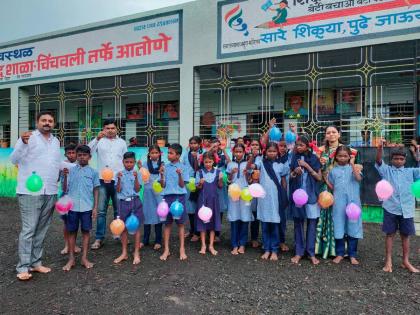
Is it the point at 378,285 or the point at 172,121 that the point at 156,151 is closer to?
the point at 378,285

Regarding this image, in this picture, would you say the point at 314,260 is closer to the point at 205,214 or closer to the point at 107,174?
the point at 205,214

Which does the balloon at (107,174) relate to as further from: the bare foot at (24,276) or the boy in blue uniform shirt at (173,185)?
the bare foot at (24,276)

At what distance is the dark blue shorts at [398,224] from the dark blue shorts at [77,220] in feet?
11.1

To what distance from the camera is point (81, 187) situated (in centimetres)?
393

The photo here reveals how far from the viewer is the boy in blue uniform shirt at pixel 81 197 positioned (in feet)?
12.8

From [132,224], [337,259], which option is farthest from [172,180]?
[337,259]

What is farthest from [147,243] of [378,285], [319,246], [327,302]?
[378,285]

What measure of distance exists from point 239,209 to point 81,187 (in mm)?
1948

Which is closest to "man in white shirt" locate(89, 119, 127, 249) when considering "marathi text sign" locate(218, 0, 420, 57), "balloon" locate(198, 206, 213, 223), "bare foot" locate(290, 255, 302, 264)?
"balloon" locate(198, 206, 213, 223)

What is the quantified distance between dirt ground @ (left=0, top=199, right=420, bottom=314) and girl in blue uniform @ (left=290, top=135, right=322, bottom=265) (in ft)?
0.69

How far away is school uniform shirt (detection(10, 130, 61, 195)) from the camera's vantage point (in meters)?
3.62

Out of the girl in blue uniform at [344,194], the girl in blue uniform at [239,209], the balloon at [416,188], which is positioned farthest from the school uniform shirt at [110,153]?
the balloon at [416,188]

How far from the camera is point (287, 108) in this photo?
442 inches

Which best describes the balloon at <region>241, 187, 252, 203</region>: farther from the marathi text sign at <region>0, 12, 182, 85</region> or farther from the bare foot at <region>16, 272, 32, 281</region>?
the marathi text sign at <region>0, 12, 182, 85</region>
